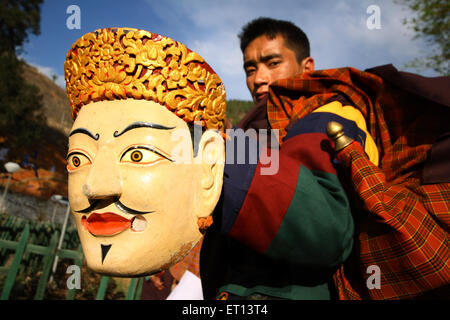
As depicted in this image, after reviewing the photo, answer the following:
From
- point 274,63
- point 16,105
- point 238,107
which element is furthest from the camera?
point 238,107

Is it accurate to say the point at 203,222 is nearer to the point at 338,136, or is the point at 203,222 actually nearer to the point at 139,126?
the point at 139,126

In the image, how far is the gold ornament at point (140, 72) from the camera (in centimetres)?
104

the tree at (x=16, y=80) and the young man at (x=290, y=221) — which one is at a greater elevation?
the tree at (x=16, y=80)

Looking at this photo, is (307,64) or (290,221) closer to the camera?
(290,221)

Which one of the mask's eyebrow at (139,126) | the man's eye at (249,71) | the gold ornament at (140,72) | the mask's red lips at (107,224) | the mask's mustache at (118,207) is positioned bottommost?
the mask's red lips at (107,224)

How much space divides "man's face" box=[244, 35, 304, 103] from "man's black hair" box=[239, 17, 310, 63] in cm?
5

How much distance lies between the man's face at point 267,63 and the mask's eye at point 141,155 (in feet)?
4.69

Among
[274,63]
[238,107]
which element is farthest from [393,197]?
[238,107]

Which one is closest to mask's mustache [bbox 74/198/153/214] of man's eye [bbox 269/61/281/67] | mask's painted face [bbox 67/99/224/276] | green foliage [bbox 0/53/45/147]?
mask's painted face [bbox 67/99/224/276]

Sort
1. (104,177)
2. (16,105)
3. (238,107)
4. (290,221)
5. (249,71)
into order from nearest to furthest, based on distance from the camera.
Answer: (104,177) < (290,221) < (249,71) < (16,105) < (238,107)

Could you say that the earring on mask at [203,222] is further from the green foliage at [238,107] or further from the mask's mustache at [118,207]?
the green foliage at [238,107]

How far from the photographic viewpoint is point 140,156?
97 cm

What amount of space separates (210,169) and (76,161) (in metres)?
0.51

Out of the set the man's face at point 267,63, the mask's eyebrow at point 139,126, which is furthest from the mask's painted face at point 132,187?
the man's face at point 267,63
